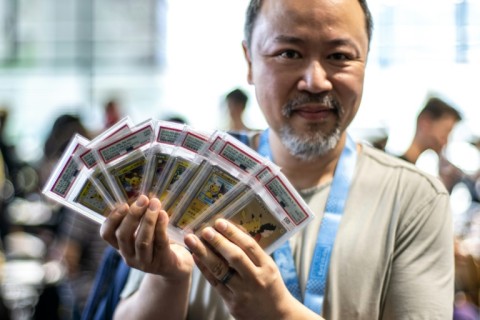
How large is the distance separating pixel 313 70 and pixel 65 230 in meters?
2.15

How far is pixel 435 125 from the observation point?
5.00 metres

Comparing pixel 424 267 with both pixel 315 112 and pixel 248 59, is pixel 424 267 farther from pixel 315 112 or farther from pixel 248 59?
pixel 248 59

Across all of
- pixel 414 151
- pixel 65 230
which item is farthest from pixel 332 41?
pixel 414 151

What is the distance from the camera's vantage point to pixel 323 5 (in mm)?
1801

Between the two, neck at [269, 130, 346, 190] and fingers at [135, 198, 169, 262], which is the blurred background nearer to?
neck at [269, 130, 346, 190]

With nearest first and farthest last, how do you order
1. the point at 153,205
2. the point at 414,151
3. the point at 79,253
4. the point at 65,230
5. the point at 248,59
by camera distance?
the point at 153,205 < the point at 248,59 < the point at 79,253 < the point at 65,230 < the point at 414,151

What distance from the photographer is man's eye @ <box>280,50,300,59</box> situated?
1.83 meters

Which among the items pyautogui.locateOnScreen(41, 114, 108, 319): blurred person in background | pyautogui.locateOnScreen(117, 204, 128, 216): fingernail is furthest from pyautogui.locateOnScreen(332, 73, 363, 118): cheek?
pyautogui.locateOnScreen(41, 114, 108, 319): blurred person in background

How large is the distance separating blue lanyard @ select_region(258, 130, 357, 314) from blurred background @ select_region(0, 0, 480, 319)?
73.6 inches

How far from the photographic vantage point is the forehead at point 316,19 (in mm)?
1795

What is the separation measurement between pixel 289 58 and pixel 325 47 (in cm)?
9

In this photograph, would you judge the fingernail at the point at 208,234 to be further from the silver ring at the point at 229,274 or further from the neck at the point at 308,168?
the neck at the point at 308,168

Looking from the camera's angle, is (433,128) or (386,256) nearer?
(386,256)

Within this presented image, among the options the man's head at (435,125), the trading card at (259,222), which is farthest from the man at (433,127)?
the trading card at (259,222)
